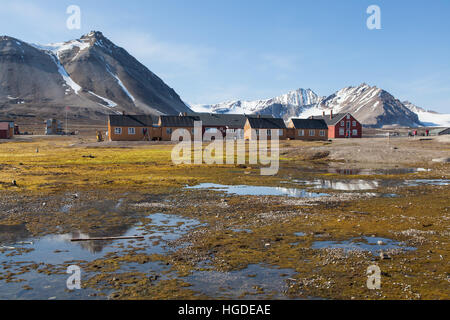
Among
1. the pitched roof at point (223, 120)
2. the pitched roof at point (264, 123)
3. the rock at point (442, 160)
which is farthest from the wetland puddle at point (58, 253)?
the pitched roof at point (223, 120)

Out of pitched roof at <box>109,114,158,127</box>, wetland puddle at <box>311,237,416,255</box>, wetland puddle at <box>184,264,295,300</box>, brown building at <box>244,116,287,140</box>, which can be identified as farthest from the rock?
pitched roof at <box>109,114,158,127</box>

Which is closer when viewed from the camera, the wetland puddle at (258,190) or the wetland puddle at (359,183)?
the wetland puddle at (258,190)

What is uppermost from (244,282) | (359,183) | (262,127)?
(262,127)

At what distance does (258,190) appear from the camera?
22281mm

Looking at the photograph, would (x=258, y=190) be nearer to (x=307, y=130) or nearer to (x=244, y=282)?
(x=244, y=282)

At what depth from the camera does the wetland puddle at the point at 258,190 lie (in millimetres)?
20500

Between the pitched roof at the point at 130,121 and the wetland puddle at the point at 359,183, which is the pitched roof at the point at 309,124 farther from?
the wetland puddle at the point at 359,183

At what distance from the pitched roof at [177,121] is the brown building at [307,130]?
25.8 metres

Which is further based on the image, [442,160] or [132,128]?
[132,128]

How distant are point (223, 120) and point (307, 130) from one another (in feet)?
74.0

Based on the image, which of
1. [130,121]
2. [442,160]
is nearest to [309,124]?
[130,121]

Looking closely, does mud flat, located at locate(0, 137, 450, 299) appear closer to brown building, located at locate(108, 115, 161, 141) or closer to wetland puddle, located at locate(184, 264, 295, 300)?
wetland puddle, located at locate(184, 264, 295, 300)
